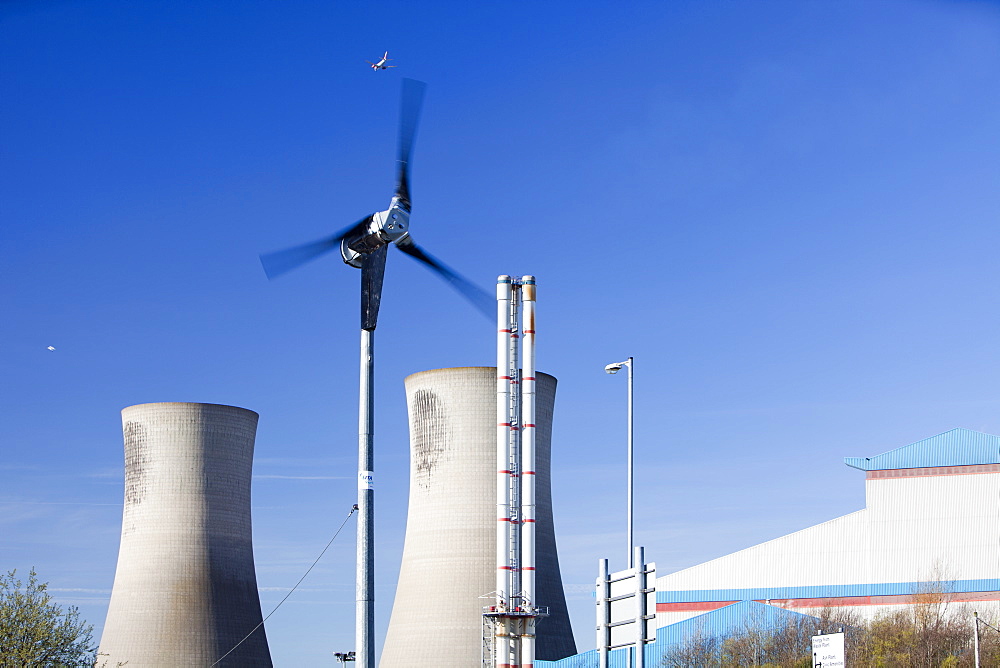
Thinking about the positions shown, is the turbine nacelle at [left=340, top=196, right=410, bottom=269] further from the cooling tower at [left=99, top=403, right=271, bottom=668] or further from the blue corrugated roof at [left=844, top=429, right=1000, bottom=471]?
the blue corrugated roof at [left=844, top=429, right=1000, bottom=471]

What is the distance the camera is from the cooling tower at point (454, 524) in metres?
40.8

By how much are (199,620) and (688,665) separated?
16906mm

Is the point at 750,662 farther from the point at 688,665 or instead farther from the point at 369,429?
the point at 369,429

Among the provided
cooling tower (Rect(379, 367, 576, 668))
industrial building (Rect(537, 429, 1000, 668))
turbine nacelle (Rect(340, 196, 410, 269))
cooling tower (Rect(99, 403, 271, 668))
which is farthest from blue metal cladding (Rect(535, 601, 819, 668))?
turbine nacelle (Rect(340, 196, 410, 269))

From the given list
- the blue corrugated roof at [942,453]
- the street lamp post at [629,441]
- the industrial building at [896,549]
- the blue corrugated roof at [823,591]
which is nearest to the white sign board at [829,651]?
the street lamp post at [629,441]

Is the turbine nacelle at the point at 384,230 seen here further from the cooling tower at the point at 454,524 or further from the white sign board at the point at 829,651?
the white sign board at the point at 829,651

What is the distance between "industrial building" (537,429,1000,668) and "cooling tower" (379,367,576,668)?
1081 centimetres

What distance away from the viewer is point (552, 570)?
42594 mm

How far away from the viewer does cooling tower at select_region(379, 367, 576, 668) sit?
40.8 metres

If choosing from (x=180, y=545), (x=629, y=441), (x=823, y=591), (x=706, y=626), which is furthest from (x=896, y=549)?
(x=629, y=441)

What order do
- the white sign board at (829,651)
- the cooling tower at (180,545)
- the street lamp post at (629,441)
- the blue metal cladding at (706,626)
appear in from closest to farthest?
the street lamp post at (629,441) → the white sign board at (829,651) → the blue metal cladding at (706,626) → the cooling tower at (180,545)

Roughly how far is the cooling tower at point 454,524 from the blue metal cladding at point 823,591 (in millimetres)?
10209

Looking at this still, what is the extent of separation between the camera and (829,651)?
2516 cm

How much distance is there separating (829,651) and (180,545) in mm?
26804
